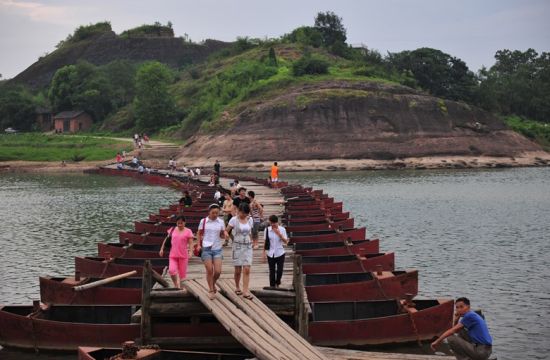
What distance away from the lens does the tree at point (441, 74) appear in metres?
123

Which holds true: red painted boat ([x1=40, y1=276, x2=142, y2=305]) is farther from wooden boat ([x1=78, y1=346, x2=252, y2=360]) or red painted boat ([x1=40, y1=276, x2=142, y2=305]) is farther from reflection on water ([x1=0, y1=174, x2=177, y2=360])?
wooden boat ([x1=78, y1=346, x2=252, y2=360])

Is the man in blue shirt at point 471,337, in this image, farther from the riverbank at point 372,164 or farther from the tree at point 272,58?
the tree at point 272,58

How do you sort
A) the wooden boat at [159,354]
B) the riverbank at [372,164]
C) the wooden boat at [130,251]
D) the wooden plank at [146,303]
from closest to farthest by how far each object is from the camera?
the wooden boat at [159,354], the wooden plank at [146,303], the wooden boat at [130,251], the riverbank at [372,164]

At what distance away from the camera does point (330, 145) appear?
3836 inches

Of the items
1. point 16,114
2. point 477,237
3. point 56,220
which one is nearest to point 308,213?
point 477,237

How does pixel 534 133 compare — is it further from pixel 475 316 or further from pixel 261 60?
pixel 475 316

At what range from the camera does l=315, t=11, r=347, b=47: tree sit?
495 feet

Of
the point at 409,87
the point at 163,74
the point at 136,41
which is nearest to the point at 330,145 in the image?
the point at 409,87

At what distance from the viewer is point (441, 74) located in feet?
407

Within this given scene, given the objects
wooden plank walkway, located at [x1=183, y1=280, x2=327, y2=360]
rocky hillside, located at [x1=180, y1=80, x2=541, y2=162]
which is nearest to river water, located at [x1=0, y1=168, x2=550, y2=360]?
wooden plank walkway, located at [x1=183, y1=280, x2=327, y2=360]

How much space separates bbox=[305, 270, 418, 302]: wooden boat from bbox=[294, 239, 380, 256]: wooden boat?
2.91 metres

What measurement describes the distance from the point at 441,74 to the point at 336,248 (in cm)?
10357

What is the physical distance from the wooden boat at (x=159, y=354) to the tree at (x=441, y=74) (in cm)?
11067

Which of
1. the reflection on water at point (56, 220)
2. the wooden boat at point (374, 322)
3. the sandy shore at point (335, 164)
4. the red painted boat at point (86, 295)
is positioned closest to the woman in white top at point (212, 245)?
the wooden boat at point (374, 322)
